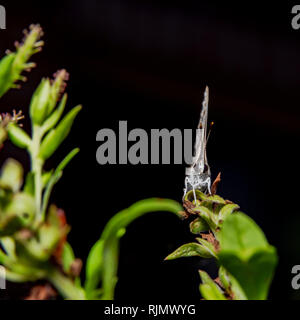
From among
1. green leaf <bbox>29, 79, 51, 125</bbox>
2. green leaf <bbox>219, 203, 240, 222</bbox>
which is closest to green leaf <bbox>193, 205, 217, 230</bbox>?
green leaf <bbox>219, 203, 240, 222</bbox>

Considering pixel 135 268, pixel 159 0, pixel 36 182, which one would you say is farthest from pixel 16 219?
pixel 159 0

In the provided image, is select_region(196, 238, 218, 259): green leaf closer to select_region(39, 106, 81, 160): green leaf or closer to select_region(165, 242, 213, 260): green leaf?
select_region(165, 242, 213, 260): green leaf

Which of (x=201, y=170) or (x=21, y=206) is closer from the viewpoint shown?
(x=21, y=206)

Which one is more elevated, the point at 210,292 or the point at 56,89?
the point at 56,89

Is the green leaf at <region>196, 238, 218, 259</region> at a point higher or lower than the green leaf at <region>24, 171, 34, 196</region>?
lower

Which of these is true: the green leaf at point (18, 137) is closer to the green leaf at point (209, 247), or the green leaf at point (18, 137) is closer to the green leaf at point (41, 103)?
the green leaf at point (41, 103)

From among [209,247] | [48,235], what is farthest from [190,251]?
[48,235]

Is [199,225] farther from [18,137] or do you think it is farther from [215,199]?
[18,137]
